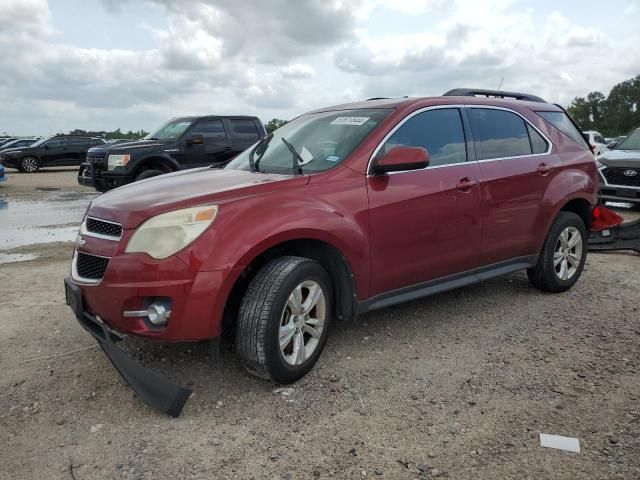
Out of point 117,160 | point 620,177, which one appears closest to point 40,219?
point 117,160

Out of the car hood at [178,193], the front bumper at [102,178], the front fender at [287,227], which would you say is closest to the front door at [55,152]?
the front bumper at [102,178]

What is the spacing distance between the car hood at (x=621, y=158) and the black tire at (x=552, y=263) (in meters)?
5.48

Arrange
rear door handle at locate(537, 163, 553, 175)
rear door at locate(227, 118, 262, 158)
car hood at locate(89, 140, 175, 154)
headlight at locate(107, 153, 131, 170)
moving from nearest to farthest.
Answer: rear door handle at locate(537, 163, 553, 175) < headlight at locate(107, 153, 131, 170) < car hood at locate(89, 140, 175, 154) < rear door at locate(227, 118, 262, 158)

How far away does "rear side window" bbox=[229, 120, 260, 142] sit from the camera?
37.7 ft

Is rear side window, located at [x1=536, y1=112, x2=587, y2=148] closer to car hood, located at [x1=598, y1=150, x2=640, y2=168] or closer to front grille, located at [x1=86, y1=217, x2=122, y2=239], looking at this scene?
front grille, located at [x1=86, y1=217, x2=122, y2=239]

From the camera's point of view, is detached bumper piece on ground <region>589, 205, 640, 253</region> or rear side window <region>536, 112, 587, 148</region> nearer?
rear side window <region>536, 112, 587, 148</region>

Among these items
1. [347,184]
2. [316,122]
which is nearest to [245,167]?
[316,122]

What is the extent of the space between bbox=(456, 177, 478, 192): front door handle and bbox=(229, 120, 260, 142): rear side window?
7.97 meters

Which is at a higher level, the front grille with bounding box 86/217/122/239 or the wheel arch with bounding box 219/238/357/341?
the front grille with bounding box 86/217/122/239

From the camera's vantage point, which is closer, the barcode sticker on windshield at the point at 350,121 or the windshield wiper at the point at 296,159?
the windshield wiper at the point at 296,159

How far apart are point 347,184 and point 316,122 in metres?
1.01

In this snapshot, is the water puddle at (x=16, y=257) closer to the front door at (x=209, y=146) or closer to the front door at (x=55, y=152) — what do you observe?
the front door at (x=209, y=146)

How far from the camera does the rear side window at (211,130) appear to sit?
11070 mm

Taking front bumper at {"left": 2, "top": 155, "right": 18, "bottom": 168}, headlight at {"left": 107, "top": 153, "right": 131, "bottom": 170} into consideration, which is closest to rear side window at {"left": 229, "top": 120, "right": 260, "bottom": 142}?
headlight at {"left": 107, "top": 153, "right": 131, "bottom": 170}
